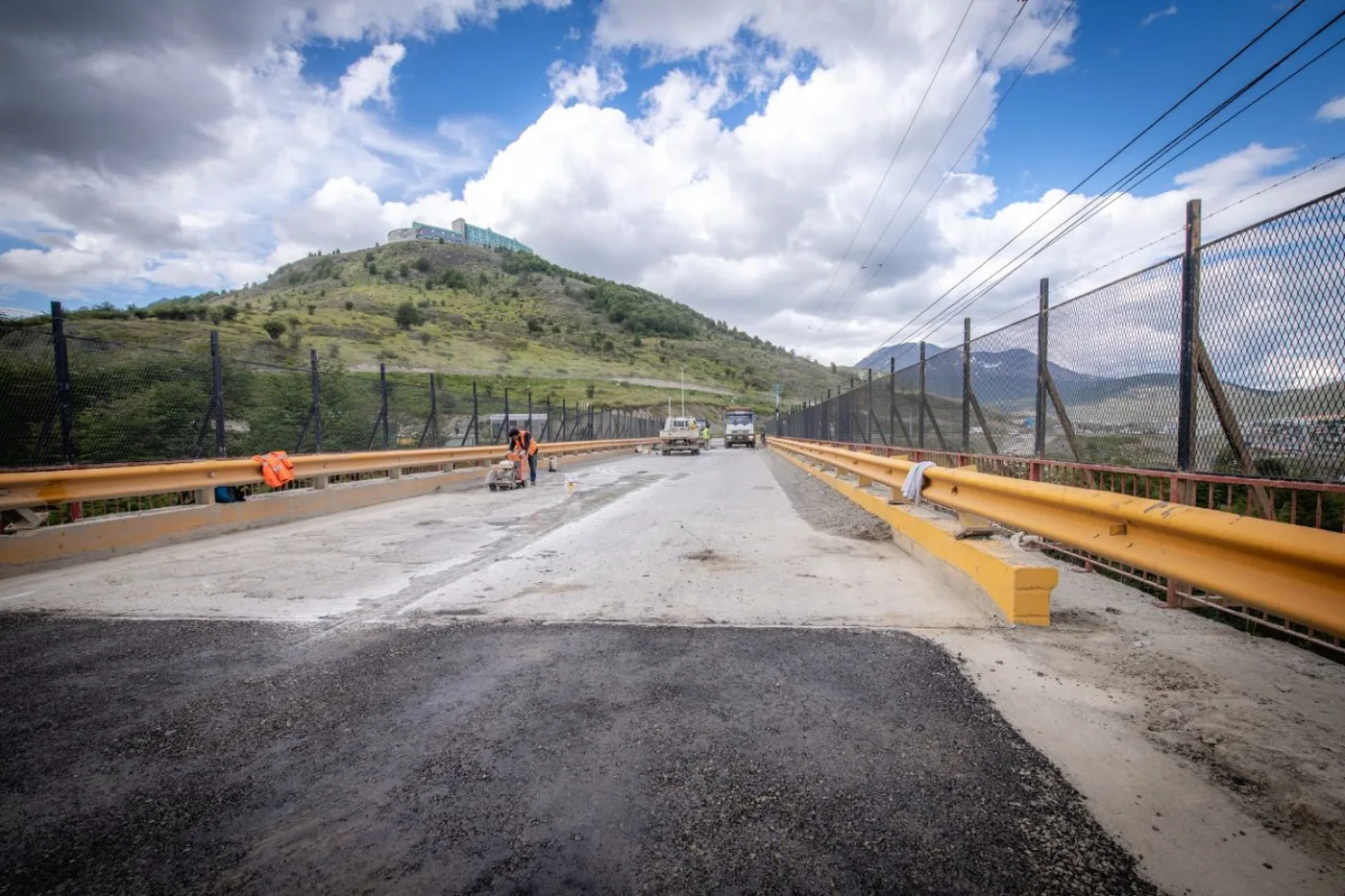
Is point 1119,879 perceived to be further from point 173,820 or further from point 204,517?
point 204,517

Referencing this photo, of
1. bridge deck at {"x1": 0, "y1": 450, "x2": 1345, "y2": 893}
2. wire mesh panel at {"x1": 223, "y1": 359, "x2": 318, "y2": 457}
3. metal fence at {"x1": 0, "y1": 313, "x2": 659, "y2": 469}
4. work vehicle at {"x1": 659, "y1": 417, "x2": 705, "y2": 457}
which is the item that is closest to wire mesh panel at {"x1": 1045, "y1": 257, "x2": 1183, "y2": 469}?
bridge deck at {"x1": 0, "y1": 450, "x2": 1345, "y2": 893}

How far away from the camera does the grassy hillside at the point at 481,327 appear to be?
56844 millimetres

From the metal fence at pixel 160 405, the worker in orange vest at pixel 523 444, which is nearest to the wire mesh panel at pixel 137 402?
the metal fence at pixel 160 405

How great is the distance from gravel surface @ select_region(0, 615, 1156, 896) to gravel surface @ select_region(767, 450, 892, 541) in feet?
13.5

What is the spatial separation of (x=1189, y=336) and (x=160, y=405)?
12401 millimetres

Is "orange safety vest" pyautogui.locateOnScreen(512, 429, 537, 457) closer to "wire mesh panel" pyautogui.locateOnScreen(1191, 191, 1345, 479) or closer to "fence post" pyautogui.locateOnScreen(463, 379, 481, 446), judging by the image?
"fence post" pyautogui.locateOnScreen(463, 379, 481, 446)

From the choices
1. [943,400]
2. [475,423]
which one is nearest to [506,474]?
[475,423]

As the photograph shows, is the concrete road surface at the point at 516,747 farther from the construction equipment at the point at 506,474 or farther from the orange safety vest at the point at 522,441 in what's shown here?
the orange safety vest at the point at 522,441

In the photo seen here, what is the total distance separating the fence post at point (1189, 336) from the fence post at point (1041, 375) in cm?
201

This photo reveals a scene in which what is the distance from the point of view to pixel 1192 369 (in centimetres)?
458

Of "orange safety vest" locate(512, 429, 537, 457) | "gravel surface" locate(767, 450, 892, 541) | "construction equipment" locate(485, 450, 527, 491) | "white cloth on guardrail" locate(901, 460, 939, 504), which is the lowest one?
"gravel surface" locate(767, 450, 892, 541)

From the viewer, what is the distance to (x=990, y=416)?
7738 millimetres

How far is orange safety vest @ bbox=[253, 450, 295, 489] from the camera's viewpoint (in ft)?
29.8

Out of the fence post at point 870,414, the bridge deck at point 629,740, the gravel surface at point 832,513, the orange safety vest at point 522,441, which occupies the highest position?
the fence post at point 870,414
